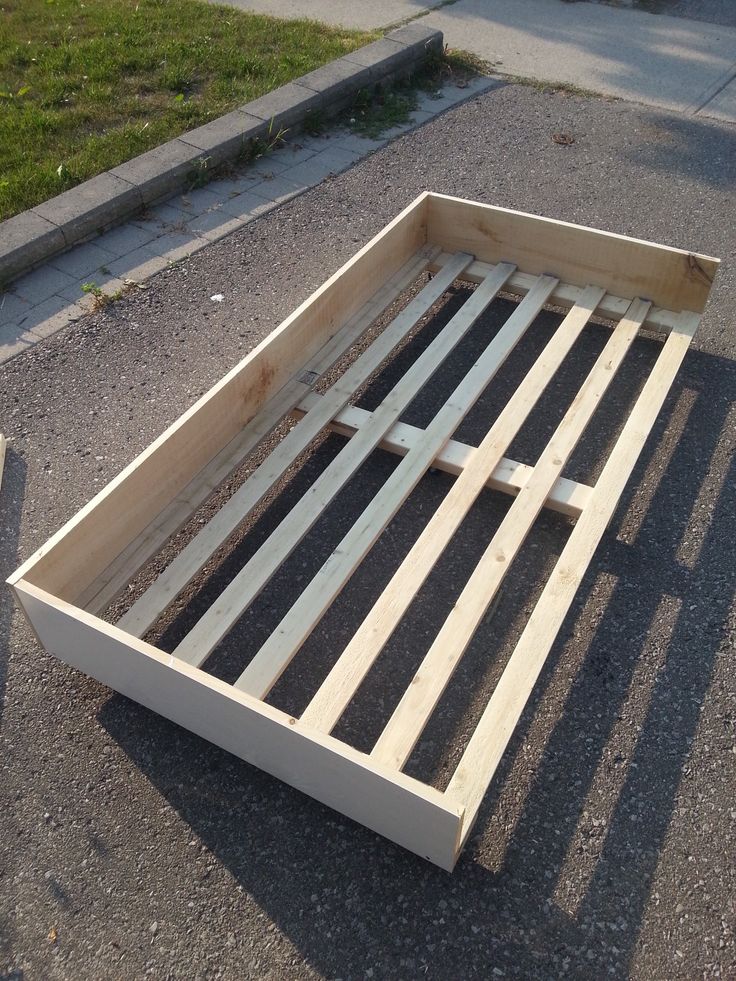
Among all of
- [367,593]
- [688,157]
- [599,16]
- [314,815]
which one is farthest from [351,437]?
[599,16]

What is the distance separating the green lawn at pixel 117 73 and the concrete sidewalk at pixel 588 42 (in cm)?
72

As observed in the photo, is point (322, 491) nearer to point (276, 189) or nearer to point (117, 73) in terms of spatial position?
point (276, 189)

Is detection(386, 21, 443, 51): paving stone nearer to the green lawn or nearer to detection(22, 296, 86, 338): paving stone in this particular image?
the green lawn

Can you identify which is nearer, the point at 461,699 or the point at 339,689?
the point at 339,689

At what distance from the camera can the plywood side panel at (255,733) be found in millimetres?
1627

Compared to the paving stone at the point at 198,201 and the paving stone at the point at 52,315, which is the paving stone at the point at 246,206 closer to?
the paving stone at the point at 198,201

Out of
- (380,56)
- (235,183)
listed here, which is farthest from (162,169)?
(380,56)

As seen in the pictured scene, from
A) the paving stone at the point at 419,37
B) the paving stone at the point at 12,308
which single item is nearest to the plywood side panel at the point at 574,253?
the paving stone at the point at 12,308

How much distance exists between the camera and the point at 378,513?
2391 mm

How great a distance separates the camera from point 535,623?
6.80 ft

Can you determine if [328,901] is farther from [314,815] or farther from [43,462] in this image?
[43,462]

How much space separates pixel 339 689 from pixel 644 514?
1.19 meters

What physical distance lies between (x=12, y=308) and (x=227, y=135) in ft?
5.49

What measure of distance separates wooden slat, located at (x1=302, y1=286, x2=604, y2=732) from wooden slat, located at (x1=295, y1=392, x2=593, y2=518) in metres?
0.05
